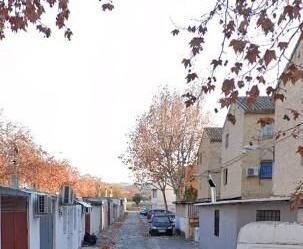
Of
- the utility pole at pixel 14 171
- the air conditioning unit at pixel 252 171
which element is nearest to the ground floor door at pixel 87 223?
the utility pole at pixel 14 171

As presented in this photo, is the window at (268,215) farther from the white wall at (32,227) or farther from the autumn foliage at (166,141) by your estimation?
the autumn foliage at (166,141)

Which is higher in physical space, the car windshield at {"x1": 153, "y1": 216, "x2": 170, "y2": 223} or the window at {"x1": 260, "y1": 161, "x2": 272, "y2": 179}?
the window at {"x1": 260, "y1": 161, "x2": 272, "y2": 179}

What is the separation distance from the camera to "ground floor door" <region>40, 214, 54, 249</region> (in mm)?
18906

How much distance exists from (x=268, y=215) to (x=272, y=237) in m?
12.4

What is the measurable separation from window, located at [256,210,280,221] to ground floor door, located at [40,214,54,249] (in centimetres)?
704

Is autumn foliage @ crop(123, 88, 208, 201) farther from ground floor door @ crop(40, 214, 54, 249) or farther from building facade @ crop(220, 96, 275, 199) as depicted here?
ground floor door @ crop(40, 214, 54, 249)

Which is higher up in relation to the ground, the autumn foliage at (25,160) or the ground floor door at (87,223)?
the autumn foliage at (25,160)

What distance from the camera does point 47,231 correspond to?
19.8 meters

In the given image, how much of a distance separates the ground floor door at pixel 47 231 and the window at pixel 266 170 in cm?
2169

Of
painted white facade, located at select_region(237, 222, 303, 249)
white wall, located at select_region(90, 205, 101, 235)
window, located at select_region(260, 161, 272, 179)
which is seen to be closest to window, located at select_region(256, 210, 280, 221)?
painted white facade, located at select_region(237, 222, 303, 249)

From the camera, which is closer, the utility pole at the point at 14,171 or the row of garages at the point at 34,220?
the row of garages at the point at 34,220

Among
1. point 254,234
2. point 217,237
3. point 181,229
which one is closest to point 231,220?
point 217,237

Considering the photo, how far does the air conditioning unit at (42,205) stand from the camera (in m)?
17.3

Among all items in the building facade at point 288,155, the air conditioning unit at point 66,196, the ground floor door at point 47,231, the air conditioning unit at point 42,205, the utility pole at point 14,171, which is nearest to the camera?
the air conditioning unit at point 42,205
